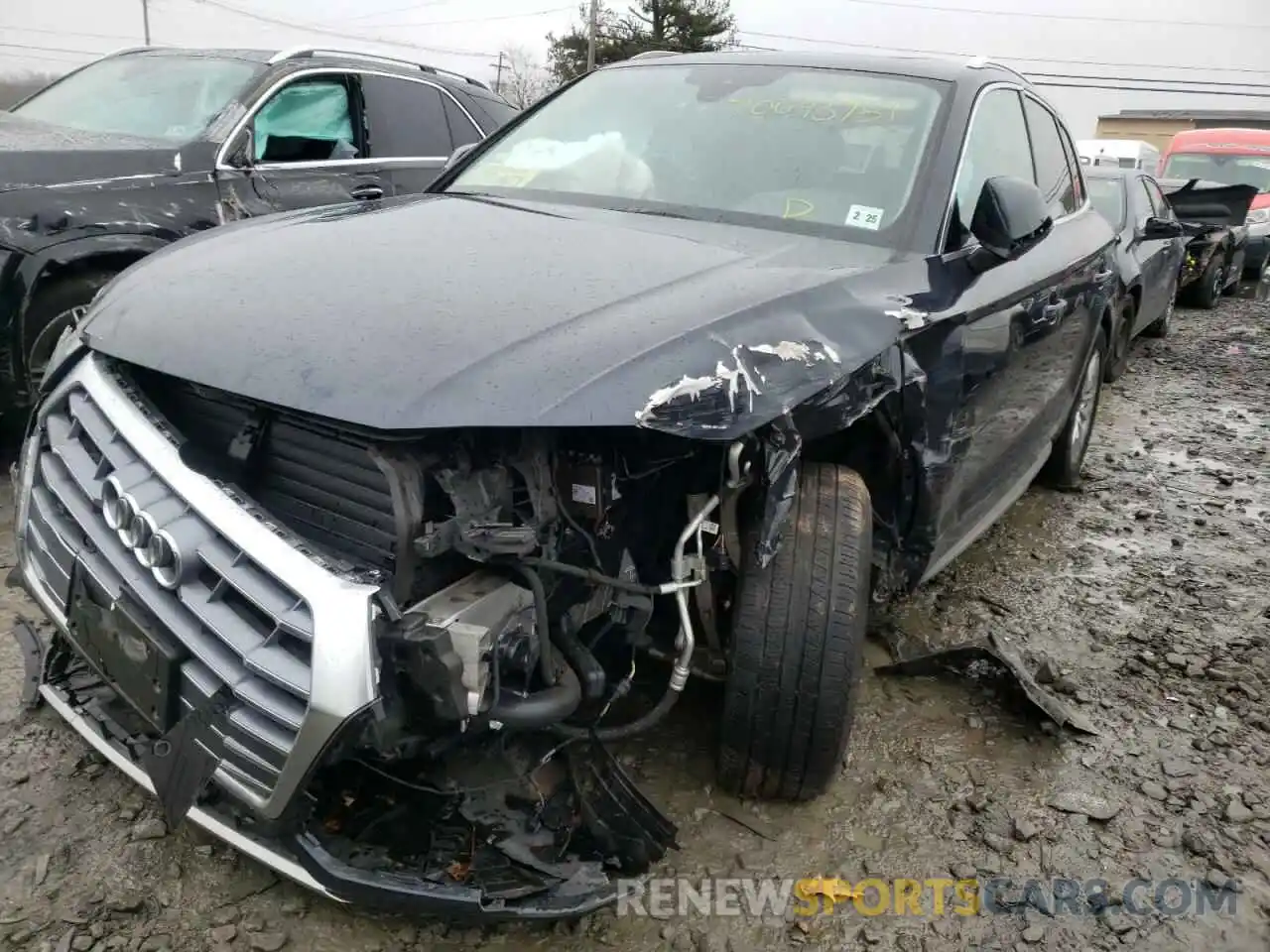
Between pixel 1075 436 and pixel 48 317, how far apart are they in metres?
4.45

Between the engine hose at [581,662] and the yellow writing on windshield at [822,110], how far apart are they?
5.87ft

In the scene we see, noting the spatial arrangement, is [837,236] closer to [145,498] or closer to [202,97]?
[145,498]

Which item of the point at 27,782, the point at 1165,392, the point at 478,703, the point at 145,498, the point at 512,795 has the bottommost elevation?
the point at 1165,392

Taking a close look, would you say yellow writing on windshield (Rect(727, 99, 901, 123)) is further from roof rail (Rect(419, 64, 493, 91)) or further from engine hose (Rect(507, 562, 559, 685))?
roof rail (Rect(419, 64, 493, 91))

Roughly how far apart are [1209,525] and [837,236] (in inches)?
117

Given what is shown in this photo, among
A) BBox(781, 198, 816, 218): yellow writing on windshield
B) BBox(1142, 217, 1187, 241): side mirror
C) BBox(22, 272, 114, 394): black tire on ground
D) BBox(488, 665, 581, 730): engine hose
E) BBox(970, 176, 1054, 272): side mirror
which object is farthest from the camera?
BBox(1142, 217, 1187, 241): side mirror

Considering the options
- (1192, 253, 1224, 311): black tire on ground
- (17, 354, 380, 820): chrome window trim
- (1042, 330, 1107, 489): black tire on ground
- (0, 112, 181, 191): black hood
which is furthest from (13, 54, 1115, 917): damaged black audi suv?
(1192, 253, 1224, 311): black tire on ground

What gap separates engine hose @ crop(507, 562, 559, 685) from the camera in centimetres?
192

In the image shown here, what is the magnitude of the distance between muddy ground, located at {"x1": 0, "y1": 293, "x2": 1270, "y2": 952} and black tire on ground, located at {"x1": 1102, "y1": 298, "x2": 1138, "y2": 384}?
9.16ft

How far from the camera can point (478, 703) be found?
5.90 feet

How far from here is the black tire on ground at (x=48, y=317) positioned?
12.7 ft

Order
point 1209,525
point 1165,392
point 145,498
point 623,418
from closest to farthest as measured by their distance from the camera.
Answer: point 623,418, point 145,498, point 1209,525, point 1165,392

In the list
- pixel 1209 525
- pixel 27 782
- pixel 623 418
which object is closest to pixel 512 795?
pixel 623 418

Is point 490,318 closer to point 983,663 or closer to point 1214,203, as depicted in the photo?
point 983,663
